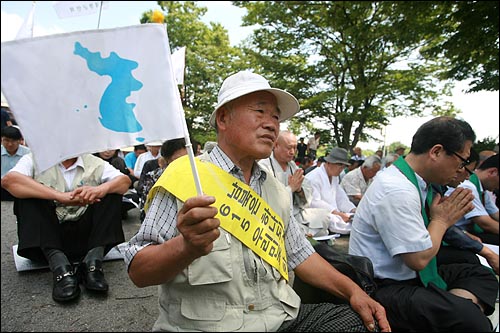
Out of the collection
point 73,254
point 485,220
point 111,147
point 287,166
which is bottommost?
point 73,254

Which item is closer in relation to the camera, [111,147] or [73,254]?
[111,147]

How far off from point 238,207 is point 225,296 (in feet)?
1.43

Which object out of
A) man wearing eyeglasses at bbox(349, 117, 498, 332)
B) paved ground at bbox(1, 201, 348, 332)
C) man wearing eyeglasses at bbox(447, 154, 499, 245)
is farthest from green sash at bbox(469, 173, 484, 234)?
paved ground at bbox(1, 201, 348, 332)

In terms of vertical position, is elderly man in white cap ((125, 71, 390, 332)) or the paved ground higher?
elderly man in white cap ((125, 71, 390, 332))

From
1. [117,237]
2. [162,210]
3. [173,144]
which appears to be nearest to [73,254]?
[117,237]

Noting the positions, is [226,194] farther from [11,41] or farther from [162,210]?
[11,41]

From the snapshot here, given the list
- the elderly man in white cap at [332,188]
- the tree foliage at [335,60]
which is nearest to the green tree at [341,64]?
the tree foliage at [335,60]

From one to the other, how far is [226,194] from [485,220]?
3348 millimetres

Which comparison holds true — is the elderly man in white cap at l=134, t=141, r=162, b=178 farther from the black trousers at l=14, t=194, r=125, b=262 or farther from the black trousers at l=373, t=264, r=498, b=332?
the black trousers at l=373, t=264, r=498, b=332

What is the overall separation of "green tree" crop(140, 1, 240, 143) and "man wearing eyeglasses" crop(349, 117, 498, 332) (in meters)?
16.8

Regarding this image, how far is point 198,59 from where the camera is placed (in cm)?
1931

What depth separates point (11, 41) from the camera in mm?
987

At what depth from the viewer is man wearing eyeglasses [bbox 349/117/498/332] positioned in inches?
76.4

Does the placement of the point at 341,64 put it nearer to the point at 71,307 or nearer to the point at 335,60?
the point at 335,60
